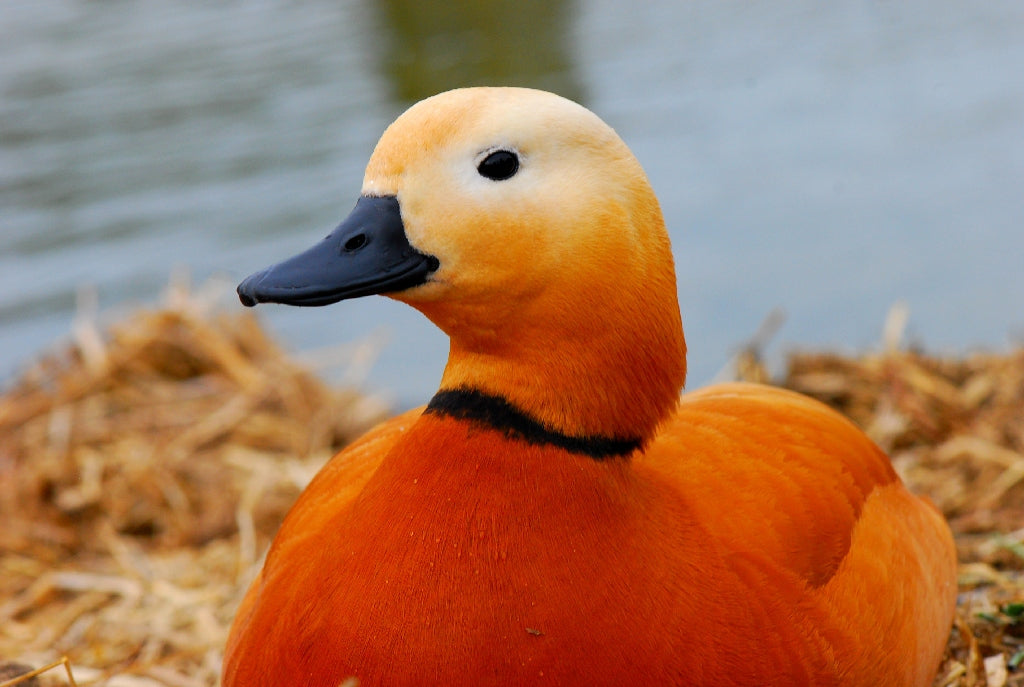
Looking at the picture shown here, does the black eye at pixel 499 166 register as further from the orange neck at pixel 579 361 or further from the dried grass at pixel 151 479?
the dried grass at pixel 151 479

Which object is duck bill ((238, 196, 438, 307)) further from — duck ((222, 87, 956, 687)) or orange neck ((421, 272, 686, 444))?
orange neck ((421, 272, 686, 444))

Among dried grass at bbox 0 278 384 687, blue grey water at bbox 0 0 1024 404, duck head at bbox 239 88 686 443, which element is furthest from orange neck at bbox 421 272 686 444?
blue grey water at bbox 0 0 1024 404

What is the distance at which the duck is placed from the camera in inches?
71.1

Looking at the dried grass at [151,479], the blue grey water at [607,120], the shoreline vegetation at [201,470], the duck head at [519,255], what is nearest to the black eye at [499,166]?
the duck head at [519,255]

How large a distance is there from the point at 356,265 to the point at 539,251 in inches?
11.3

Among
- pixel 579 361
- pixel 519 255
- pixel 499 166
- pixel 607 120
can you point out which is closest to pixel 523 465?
pixel 579 361

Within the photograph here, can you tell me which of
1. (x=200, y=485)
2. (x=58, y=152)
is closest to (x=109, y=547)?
(x=200, y=485)

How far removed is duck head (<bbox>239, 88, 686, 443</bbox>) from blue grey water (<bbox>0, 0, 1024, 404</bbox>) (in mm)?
3436

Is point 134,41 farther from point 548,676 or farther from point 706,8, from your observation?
point 548,676

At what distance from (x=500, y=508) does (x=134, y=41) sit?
10162 mm

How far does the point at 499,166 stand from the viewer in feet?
6.00

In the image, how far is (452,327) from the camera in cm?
191

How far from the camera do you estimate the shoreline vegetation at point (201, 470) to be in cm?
326

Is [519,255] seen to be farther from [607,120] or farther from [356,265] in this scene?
[607,120]
